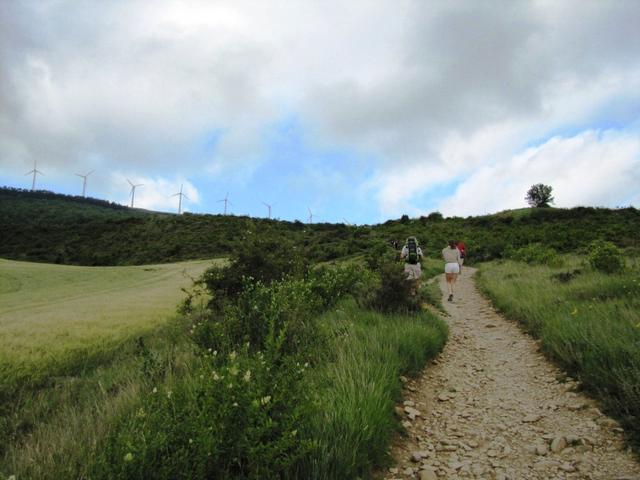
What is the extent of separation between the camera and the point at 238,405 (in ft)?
8.98

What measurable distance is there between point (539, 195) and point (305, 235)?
63941 millimetres

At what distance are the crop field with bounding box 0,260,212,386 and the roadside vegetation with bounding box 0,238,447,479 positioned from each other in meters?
0.38

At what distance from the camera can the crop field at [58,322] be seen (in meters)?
5.61

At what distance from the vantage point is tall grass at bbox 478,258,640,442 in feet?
13.3

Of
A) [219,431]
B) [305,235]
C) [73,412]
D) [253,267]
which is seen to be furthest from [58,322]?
[305,235]

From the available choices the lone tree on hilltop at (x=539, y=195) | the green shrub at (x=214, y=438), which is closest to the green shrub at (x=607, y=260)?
the green shrub at (x=214, y=438)

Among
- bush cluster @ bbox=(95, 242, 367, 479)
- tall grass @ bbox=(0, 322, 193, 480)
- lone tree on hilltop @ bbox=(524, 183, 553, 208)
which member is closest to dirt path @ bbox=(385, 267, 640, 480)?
bush cluster @ bbox=(95, 242, 367, 479)

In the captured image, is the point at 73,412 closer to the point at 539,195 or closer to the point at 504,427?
the point at 504,427

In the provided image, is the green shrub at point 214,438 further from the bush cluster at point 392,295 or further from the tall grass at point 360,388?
the bush cluster at point 392,295

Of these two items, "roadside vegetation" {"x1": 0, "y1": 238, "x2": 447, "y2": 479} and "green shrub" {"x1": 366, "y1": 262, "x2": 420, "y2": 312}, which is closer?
"roadside vegetation" {"x1": 0, "y1": 238, "x2": 447, "y2": 479}

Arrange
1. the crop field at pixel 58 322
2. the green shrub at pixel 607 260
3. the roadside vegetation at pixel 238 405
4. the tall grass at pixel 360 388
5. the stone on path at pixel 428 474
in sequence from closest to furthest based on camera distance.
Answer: the roadside vegetation at pixel 238 405
the tall grass at pixel 360 388
the stone on path at pixel 428 474
the crop field at pixel 58 322
the green shrub at pixel 607 260

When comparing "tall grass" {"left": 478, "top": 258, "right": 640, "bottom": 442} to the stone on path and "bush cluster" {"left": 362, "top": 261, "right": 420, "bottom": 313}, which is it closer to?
the stone on path

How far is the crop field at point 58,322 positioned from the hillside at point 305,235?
54.3 feet

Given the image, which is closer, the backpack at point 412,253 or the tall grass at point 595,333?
the tall grass at point 595,333
